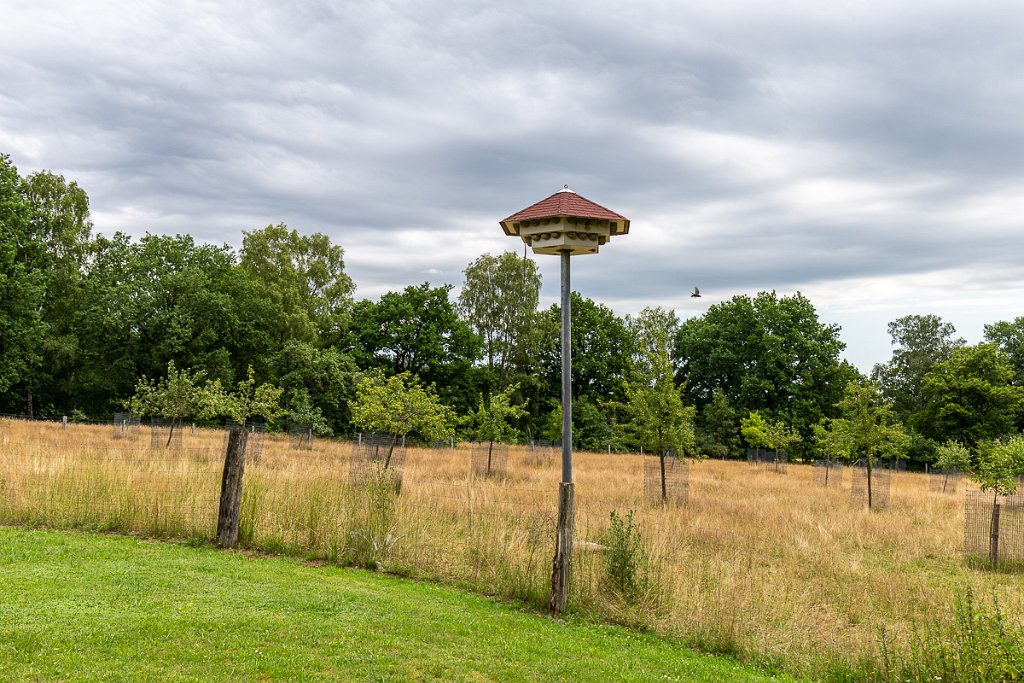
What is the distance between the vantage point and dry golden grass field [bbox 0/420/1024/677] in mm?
7418

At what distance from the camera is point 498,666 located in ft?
18.9

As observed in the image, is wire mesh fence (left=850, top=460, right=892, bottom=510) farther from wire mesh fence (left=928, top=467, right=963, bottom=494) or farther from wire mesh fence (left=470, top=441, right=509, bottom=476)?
wire mesh fence (left=470, top=441, right=509, bottom=476)

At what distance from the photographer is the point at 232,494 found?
9773 millimetres

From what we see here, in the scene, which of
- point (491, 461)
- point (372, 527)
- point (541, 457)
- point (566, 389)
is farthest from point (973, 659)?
point (541, 457)

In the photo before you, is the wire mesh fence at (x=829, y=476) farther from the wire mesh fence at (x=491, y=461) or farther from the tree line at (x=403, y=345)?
the wire mesh fence at (x=491, y=461)

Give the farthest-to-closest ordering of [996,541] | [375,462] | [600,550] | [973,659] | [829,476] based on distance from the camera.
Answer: [829,476], [375,462], [996,541], [600,550], [973,659]

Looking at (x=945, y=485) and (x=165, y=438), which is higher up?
(x=165, y=438)

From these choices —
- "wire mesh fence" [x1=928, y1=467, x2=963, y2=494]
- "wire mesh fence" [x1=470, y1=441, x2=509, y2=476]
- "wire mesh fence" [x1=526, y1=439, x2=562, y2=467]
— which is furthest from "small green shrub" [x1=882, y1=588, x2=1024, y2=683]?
"wire mesh fence" [x1=928, y1=467, x2=963, y2=494]

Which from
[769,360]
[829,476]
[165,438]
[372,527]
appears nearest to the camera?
[372,527]

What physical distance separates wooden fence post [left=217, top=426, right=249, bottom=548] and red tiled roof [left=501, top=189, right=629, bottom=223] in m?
5.26

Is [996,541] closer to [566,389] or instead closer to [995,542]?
[995,542]

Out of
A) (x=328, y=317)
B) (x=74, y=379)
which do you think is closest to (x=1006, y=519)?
(x=328, y=317)

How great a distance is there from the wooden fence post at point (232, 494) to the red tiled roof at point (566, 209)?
5.26 m

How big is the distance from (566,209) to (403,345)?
1699 inches
